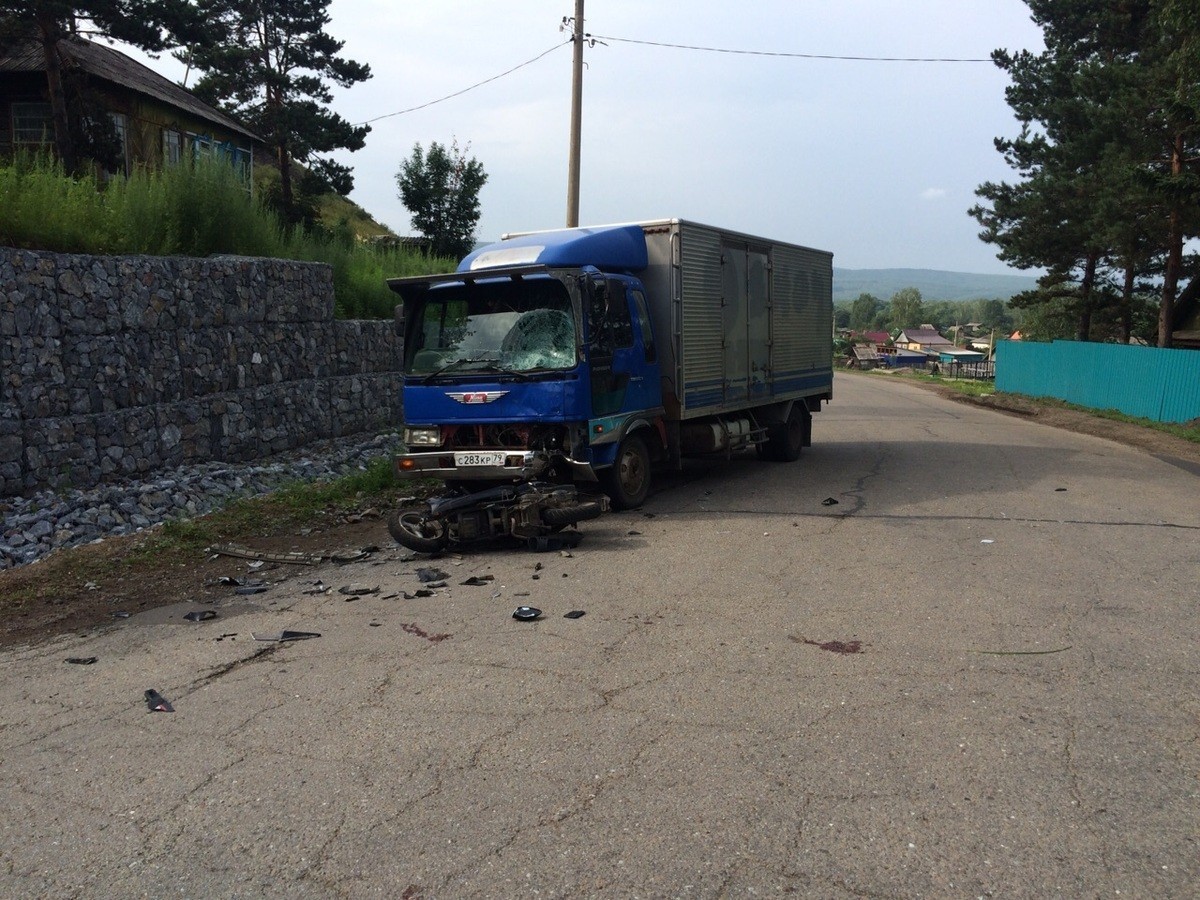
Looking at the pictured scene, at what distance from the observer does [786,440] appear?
49.5 ft

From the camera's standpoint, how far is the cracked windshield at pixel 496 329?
9836mm

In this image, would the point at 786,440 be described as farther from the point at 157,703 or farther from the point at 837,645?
the point at 157,703

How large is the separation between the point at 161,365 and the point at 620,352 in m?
6.30

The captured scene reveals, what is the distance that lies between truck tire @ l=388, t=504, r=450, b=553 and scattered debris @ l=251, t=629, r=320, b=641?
2.29m

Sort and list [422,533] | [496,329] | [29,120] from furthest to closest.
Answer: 1. [29,120]
2. [496,329]
3. [422,533]

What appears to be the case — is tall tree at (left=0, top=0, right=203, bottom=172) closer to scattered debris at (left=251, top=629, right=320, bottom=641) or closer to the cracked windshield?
the cracked windshield

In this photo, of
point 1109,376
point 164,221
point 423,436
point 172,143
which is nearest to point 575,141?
point 164,221

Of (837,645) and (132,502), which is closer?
(837,645)

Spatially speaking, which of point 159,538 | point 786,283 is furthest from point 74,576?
point 786,283

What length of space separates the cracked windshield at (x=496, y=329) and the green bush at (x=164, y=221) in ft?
18.0

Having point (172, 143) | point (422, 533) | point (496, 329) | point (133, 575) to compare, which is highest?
point (172, 143)

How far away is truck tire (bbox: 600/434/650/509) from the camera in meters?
10.6

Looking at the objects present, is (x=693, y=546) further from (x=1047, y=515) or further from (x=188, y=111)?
(x=188, y=111)

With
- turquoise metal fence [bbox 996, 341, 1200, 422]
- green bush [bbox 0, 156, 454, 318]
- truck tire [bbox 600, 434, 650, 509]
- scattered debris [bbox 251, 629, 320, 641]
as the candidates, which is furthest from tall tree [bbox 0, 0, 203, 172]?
turquoise metal fence [bbox 996, 341, 1200, 422]
